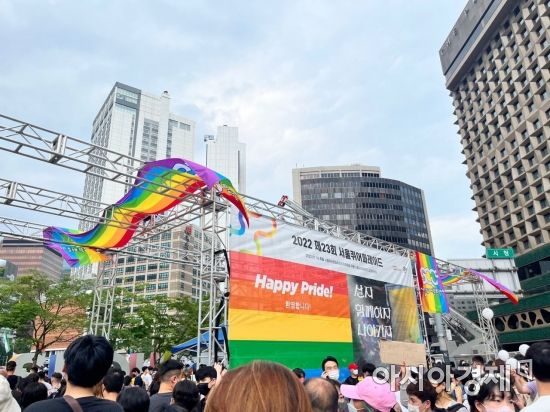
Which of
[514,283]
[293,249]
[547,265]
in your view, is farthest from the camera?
[547,265]

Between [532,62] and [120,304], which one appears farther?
[532,62]

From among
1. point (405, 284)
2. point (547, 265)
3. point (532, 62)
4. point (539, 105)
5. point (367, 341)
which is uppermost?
point (532, 62)

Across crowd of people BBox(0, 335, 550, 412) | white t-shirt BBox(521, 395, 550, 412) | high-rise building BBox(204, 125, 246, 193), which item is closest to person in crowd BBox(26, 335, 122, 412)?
crowd of people BBox(0, 335, 550, 412)

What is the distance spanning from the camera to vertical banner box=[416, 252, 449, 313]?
15469 millimetres

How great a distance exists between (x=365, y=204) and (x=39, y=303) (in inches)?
2178

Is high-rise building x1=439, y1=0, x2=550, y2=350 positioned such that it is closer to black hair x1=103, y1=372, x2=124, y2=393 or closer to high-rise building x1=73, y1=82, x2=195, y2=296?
black hair x1=103, y1=372, x2=124, y2=393

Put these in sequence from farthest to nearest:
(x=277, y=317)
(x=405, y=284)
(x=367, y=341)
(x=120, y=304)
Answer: (x=120, y=304)
(x=405, y=284)
(x=367, y=341)
(x=277, y=317)

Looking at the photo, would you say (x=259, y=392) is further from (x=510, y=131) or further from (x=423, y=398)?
(x=510, y=131)

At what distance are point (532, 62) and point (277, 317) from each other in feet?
133

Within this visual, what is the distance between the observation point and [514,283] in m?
21.8

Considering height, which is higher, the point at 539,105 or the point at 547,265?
the point at 539,105

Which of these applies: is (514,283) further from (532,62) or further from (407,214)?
(407,214)

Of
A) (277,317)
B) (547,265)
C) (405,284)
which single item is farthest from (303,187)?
(277,317)

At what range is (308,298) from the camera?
1088 cm
